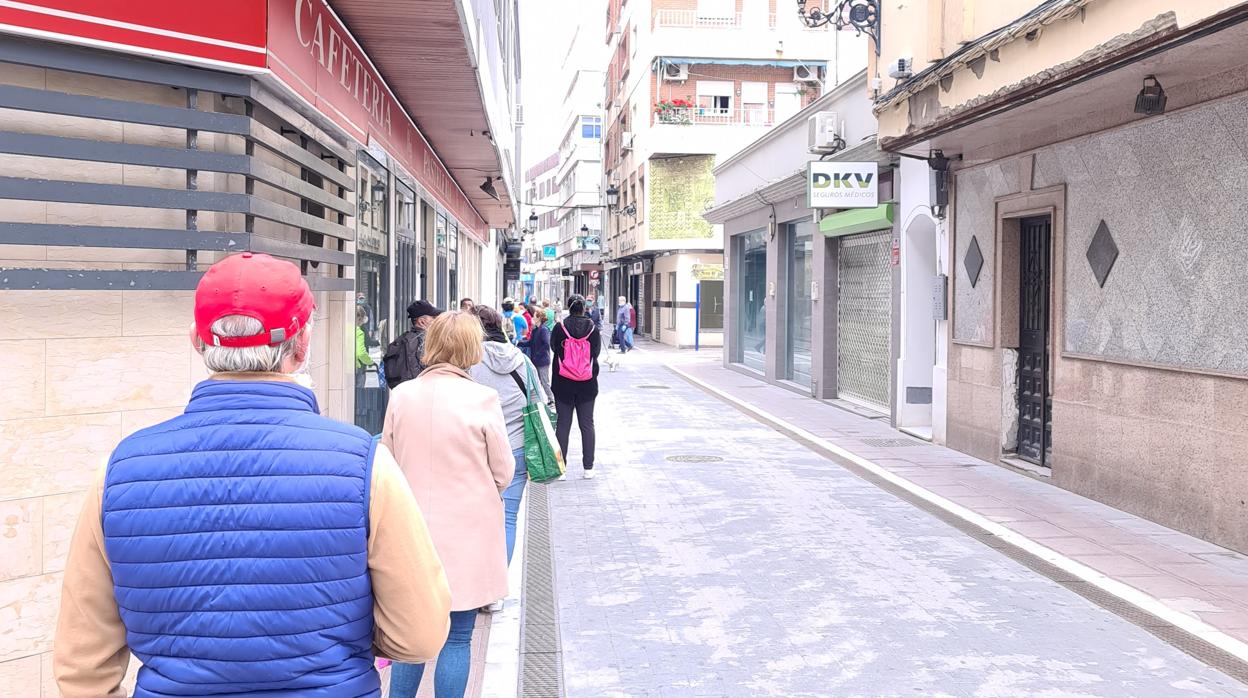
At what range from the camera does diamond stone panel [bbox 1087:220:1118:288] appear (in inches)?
365

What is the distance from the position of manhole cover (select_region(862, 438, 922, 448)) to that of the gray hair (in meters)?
11.6

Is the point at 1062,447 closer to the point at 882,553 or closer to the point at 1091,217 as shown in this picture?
the point at 1091,217

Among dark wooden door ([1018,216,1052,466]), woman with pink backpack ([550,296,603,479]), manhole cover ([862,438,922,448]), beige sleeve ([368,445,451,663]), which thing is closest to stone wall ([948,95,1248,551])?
dark wooden door ([1018,216,1052,466])

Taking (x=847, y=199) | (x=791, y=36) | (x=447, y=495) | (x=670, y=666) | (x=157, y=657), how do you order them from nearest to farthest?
(x=157, y=657) < (x=447, y=495) < (x=670, y=666) < (x=847, y=199) < (x=791, y=36)

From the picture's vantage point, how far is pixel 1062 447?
33.2 ft

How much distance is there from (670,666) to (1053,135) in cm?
722

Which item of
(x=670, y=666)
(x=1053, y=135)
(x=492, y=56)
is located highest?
(x=492, y=56)

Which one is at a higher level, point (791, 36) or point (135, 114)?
point (791, 36)

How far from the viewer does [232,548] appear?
2.01 meters

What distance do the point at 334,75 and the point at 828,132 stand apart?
34.9ft

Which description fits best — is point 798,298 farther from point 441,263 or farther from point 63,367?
point 63,367

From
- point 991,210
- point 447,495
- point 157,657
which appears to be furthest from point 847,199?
point 157,657

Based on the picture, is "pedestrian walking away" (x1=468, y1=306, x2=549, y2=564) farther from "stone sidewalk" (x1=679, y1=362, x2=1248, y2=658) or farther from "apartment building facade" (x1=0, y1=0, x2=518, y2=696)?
"stone sidewalk" (x1=679, y1=362, x2=1248, y2=658)

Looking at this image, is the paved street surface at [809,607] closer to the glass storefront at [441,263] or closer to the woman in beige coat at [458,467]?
the woman in beige coat at [458,467]
